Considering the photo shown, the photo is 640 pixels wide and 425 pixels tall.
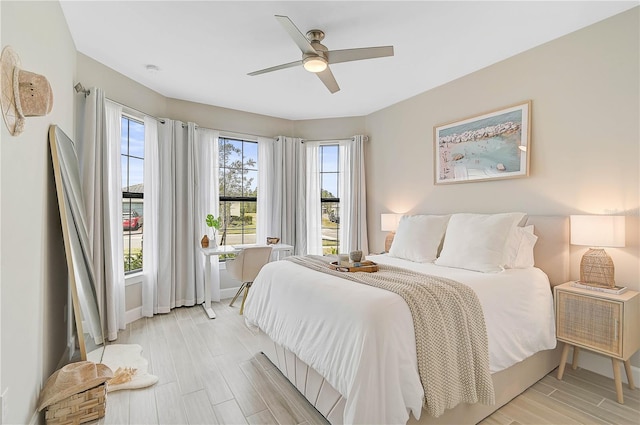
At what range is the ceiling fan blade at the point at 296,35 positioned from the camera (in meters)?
1.87

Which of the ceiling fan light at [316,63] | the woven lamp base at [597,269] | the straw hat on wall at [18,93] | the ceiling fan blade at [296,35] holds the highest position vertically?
the ceiling fan blade at [296,35]

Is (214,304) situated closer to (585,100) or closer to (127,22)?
(127,22)

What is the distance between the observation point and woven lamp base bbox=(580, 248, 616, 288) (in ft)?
7.56

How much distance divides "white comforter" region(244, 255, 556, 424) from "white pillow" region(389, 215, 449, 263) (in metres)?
0.29

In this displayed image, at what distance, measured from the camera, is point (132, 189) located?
148 inches

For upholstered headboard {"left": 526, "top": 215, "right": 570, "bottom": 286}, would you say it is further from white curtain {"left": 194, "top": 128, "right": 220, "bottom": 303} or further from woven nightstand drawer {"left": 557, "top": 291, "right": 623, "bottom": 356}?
white curtain {"left": 194, "top": 128, "right": 220, "bottom": 303}

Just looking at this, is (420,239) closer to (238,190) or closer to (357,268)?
(357,268)

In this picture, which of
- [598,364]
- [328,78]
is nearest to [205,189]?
[328,78]

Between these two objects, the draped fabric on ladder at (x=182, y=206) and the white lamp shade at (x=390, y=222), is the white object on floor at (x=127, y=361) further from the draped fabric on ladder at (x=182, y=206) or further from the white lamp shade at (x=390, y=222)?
the white lamp shade at (x=390, y=222)

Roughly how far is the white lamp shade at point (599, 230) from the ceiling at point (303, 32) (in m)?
1.53

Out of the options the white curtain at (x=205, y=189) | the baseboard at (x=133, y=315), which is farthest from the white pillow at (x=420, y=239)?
the baseboard at (x=133, y=315)

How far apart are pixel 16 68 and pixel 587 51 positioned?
367 cm

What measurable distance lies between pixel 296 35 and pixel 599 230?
97.8 inches

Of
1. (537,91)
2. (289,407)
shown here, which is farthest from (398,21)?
(289,407)
